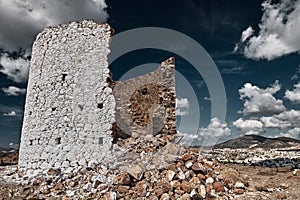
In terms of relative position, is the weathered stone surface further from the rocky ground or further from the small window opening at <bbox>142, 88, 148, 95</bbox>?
the small window opening at <bbox>142, 88, 148, 95</bbox>

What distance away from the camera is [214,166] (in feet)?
34.9

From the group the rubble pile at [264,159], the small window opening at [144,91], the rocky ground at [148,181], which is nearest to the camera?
Answer: the rocky ground at [148,181]

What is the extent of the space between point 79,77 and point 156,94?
3643 mm

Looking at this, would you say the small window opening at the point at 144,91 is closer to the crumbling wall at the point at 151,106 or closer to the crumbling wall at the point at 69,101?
the crumbling wall at the point at 151,106

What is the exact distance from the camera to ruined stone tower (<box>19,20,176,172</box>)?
35.3 ft

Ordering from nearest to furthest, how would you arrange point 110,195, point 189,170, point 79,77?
1. point 110,195
2. point 189,170
3. point 79,77

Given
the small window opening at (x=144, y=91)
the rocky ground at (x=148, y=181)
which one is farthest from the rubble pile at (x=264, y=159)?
the small window opening at (x=144, y=91)

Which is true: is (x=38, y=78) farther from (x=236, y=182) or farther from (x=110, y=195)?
(x=236, y=182)

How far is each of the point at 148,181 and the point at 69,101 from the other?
4.91m

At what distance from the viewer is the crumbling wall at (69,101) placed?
1073 cm

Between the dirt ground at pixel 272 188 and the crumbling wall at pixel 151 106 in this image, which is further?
the crumbling wall at pixel 151 106

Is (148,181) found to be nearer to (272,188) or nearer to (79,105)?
(79,105)

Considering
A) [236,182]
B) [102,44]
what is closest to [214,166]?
[236,182]

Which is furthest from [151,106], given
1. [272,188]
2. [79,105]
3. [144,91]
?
[272,188]
